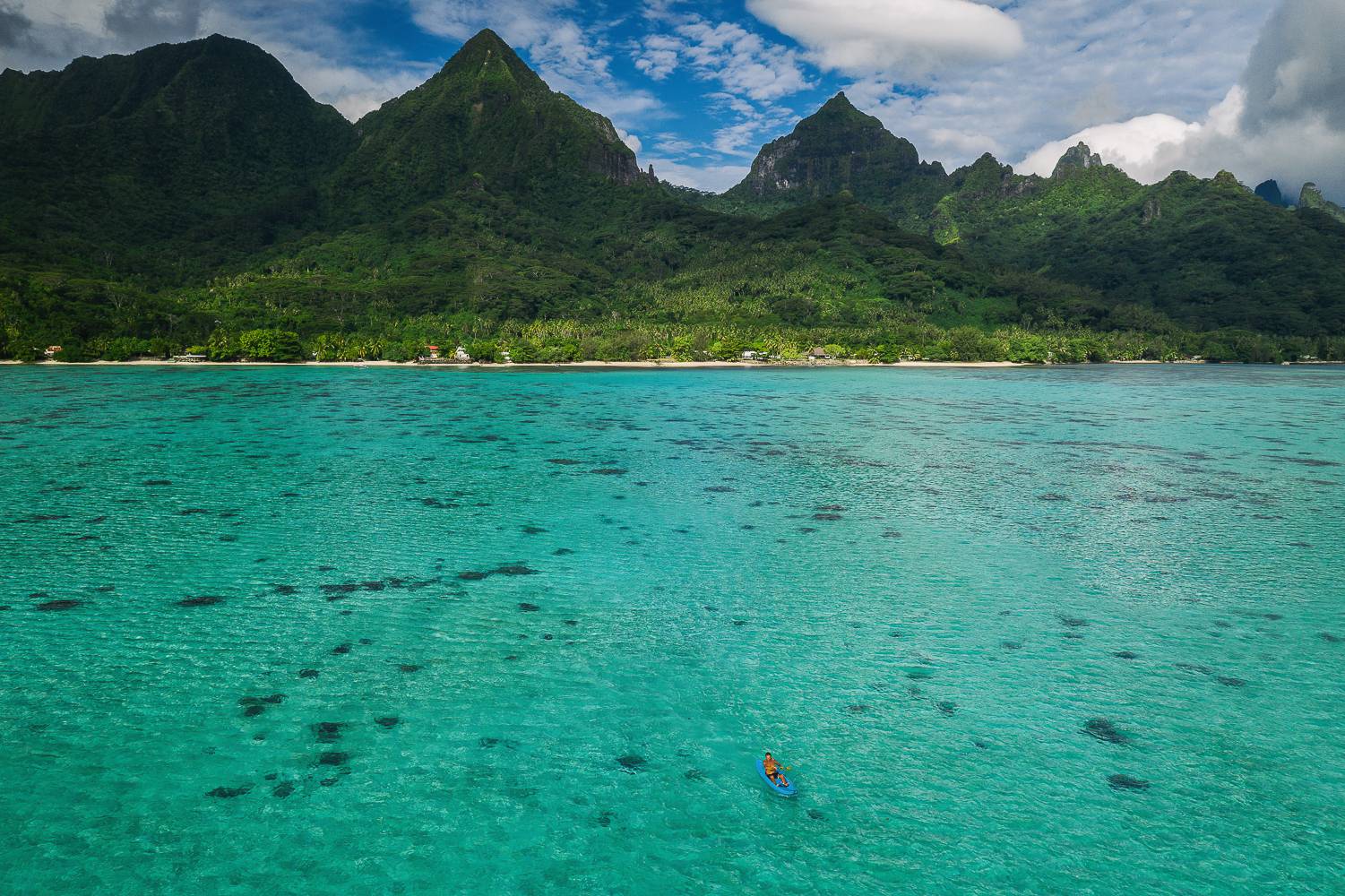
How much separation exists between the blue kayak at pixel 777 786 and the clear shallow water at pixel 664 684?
220 mm

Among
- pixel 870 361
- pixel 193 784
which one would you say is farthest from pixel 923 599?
pixel 870 361

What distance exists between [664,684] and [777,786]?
172 inches

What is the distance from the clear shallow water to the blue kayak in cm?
22

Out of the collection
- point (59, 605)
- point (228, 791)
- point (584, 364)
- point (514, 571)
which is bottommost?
point (228, 791)

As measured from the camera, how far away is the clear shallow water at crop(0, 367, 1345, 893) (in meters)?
10.6

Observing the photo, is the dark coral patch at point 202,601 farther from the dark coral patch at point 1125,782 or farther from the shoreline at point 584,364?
the shoreline at point 584,364

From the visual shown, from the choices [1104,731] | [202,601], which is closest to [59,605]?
[202,601]

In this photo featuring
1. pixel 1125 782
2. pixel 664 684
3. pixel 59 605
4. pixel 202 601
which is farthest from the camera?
pixel 202 601

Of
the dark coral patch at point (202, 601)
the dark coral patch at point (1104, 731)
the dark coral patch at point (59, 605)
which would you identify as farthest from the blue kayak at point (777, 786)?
the dark coral patch at point (59, 605)

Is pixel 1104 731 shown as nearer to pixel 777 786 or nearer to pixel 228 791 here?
pixel 777 786

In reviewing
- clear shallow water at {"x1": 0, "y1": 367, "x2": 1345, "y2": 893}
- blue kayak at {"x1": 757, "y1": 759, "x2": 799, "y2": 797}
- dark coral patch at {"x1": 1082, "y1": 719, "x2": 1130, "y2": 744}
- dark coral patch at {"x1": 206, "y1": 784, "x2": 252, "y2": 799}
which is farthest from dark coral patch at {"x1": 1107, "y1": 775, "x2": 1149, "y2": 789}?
dark coral patch at {"x1": 206, "y1": 784, "x2": 252, "y2": 799}

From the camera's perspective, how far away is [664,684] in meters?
15.7

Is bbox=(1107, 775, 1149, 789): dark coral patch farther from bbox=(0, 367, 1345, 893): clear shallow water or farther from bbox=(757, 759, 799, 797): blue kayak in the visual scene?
bbox=(757, 759, 799, 797): blue kayak

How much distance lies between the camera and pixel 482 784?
12.1 m
